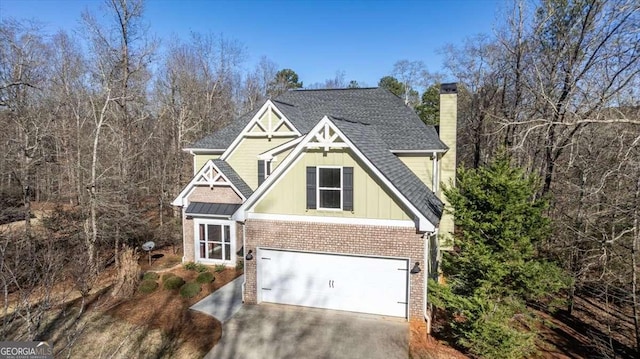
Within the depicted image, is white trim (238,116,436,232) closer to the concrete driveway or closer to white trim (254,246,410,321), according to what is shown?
white trim (254,246,410,321)

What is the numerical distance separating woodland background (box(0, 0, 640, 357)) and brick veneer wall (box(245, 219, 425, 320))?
4.35 meters

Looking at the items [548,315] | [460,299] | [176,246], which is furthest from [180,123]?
[548,315]

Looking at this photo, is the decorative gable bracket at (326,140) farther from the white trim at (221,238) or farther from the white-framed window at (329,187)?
the white trim at (221,238)

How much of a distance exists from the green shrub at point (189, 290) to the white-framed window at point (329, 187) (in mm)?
6039

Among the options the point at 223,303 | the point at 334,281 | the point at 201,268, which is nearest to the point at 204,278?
the point at 201,268

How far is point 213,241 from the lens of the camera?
1723 cm

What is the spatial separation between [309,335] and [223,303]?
390 cm

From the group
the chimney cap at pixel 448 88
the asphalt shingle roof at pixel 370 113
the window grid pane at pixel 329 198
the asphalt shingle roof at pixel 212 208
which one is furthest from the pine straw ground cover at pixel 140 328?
the chimney cap at pixel 448 88

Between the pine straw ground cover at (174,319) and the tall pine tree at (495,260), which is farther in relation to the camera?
the pine straw ground cover at (174,319)

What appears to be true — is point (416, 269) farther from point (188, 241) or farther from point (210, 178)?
point (188, 241)

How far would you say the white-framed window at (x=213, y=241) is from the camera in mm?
16953

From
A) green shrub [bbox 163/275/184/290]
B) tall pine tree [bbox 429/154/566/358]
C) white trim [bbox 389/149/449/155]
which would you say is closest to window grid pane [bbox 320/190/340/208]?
tall pine tree [bbox 429/154/566/358]

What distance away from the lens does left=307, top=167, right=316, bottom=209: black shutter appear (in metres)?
12.0

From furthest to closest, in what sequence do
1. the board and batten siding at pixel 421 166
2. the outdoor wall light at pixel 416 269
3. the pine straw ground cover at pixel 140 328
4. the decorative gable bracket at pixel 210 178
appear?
1. the decorative gable bracket at pixel 210 178
2. the board and batten siding at pixel 421 166
3. the outdoor wall light at pixel 416 269
4. the pine straw ground cover at pixel 140 328
